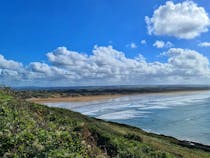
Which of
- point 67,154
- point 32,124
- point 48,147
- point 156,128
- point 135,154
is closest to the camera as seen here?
point 67,154

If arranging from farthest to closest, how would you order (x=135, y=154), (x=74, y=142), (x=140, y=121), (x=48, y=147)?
1. (x=140, y=121)
2. (x=135, y=154)
3. (x=74, y=142)
4. (x=48, y=147)

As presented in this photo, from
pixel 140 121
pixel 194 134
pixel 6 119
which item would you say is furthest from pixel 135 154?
pixel 140 121

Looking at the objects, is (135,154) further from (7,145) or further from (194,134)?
(194,134)

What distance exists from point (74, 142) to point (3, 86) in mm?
9285

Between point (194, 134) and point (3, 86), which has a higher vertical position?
point (3, 86)

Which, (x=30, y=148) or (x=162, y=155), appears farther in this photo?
(x=162, y=155)

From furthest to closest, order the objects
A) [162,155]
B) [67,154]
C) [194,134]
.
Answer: [194,134], [162,155], [67,154]

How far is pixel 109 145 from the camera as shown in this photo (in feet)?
43.8

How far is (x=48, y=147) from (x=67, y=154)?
0.72 meters

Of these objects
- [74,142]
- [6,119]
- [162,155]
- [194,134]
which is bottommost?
[194,134]

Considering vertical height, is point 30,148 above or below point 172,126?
above

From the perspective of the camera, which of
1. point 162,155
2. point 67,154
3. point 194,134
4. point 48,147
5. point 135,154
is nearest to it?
point 67,154

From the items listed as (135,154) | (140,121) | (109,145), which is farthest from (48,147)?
(140,121)

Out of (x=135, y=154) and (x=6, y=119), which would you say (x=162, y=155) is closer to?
(x=135, y=154)
